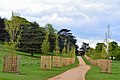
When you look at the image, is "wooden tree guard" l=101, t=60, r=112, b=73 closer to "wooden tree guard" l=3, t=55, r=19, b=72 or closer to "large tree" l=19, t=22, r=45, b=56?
"wooden tree guard" l=3, t=55, r=19, b=72

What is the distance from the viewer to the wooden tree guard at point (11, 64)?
104ft

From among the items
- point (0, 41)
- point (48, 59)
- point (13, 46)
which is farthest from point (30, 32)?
point (13, 46)

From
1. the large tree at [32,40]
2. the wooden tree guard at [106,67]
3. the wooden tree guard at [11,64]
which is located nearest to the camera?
the wooden tree guard at [11,64]

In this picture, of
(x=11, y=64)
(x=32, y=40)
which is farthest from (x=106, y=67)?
(x=32, y=40)

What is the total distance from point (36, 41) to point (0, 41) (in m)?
41.6

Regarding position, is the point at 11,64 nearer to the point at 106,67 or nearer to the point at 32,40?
the point at 106,67

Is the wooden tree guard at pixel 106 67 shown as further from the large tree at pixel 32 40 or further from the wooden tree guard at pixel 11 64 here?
the large tree at pixel 32 40

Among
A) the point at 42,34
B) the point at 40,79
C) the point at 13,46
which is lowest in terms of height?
the point at 40,79

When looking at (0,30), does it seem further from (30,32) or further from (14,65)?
(14,65)

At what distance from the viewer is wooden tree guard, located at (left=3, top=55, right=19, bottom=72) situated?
31.6 m

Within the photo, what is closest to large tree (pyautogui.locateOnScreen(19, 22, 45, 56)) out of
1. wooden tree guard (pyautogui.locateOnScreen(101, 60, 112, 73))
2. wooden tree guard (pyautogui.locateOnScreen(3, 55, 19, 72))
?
wooden tree guard (pyautogui.locateOnScreen(101, 60, 112, 73))

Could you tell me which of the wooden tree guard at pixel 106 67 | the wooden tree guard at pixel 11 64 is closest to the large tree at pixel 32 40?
the wooden tree guard at pixel 106 67

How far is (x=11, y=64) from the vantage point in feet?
104

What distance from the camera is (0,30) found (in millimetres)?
140625
